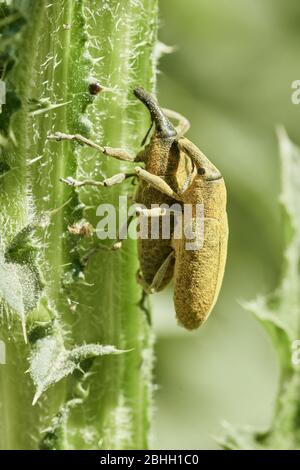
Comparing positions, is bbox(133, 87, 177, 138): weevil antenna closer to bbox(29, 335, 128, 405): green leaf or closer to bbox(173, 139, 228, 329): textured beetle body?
bbox(173, 139, 228, 329): textured beetle body

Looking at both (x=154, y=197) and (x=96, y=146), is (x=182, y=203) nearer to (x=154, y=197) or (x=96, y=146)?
(x=154, y=197)

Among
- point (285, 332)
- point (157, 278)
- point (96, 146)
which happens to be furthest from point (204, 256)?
point (96, 146)
